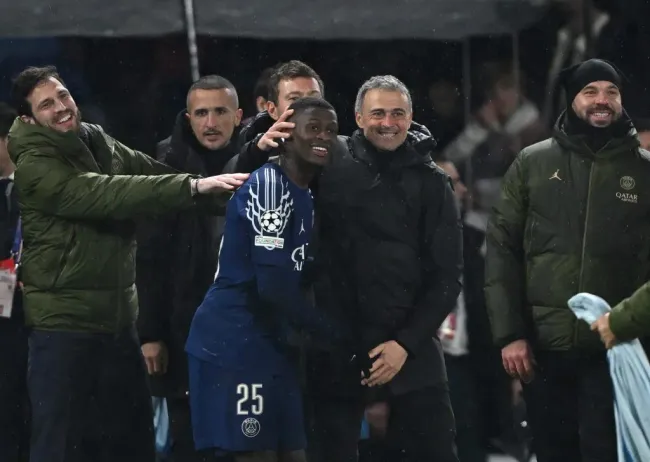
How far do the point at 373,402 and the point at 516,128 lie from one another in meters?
2.96

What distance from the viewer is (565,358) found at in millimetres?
6410

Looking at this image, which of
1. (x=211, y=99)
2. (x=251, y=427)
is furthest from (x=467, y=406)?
(x=251, y=427)

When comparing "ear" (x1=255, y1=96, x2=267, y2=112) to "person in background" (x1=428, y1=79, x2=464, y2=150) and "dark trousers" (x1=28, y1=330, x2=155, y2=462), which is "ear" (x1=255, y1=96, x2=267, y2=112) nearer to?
"dark trousers" (x1=28, y1=330, x2=155, y2=462)

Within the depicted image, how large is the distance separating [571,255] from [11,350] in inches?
98.8

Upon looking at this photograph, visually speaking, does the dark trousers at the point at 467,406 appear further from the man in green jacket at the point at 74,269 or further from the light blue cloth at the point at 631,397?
the light blue cloth at the point at 631,397

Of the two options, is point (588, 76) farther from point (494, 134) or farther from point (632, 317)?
point (494, 134)

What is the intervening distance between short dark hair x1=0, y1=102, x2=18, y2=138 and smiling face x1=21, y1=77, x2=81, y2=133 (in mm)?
1169

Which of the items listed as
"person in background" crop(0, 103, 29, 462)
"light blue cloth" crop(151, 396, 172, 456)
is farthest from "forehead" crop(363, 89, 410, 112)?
"light blue cloth" crop(151, 396, 172, 456)

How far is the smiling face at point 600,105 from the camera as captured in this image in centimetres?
639

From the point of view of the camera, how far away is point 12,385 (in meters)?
7.32

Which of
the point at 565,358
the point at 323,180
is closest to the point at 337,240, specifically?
the point at 323,180

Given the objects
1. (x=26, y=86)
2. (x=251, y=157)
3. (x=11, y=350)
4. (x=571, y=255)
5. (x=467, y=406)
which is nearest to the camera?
(x=251, y=157)

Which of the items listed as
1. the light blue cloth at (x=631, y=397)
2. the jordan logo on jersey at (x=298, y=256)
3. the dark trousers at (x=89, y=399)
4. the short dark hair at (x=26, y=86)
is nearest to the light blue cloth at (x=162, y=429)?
the dark trousers at (x=89, y=399)

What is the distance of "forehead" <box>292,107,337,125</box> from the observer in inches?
228
